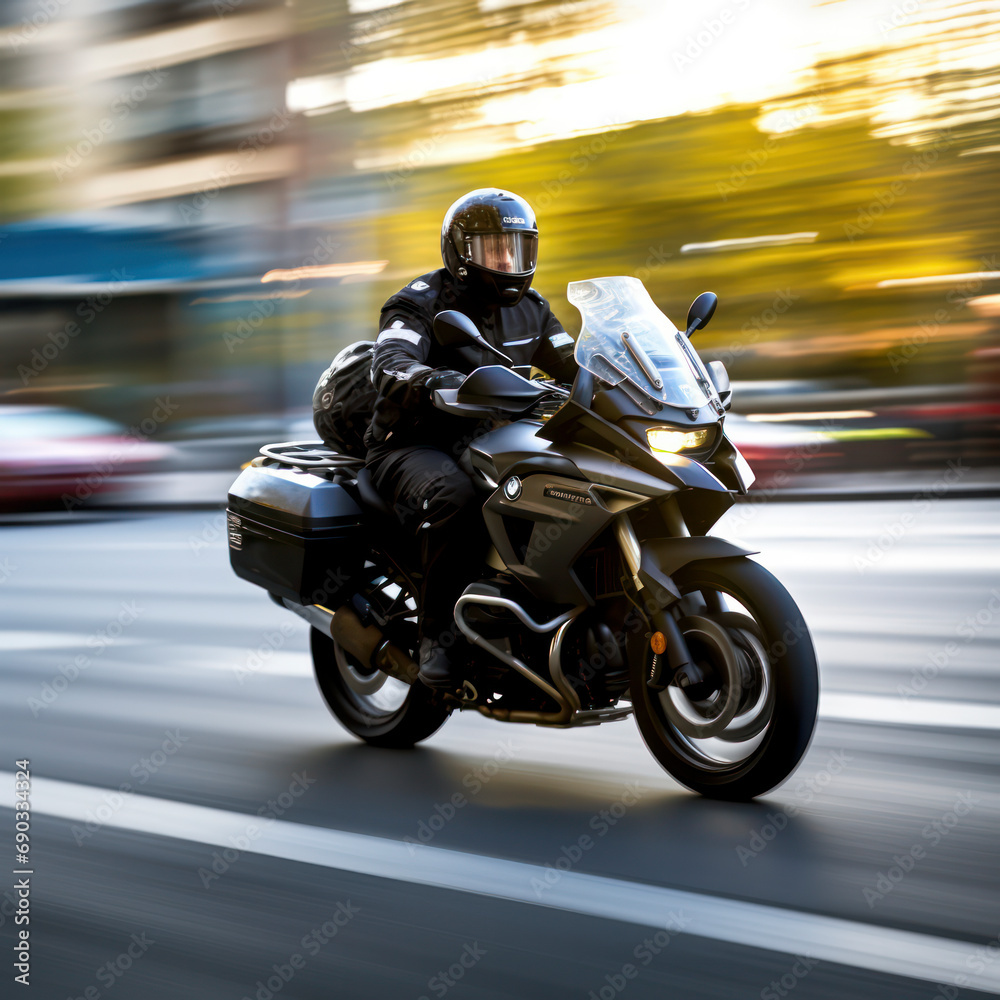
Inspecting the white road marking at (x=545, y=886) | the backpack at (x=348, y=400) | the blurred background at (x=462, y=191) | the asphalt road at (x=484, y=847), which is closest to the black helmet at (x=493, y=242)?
the backpack at (x=348, y=400)

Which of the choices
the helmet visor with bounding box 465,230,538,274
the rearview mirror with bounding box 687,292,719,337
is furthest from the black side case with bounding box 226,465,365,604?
the rearview mirror with bounding box 687,292,719,337

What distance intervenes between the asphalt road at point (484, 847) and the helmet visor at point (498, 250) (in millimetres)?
1678

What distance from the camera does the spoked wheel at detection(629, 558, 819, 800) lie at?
12.9 ft

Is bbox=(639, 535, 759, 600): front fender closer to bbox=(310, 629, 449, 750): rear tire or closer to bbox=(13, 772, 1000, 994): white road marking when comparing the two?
bbox=(13, 772, 1000, 994): white road marking

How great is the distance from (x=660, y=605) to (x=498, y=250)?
137 cm

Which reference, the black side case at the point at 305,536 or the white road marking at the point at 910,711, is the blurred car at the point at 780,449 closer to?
the white road marking at the point at 910,711

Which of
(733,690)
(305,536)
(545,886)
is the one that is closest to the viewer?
(545,886)

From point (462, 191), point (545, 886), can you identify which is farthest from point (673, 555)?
point (462, 191)

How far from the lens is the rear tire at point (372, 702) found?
5.20 m

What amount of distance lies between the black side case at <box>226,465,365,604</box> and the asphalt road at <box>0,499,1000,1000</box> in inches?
24.5

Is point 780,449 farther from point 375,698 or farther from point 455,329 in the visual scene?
point 455,329

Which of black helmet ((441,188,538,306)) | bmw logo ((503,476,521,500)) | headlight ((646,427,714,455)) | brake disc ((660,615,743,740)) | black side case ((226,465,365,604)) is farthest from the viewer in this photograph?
black side case ((226,465,365,604))

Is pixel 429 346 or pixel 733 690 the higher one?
pixel 429 346

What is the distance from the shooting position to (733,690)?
158 inches
